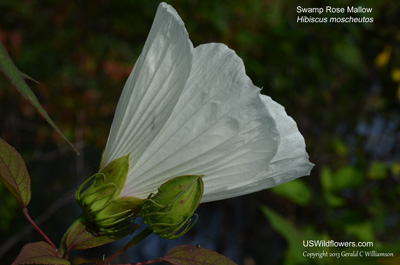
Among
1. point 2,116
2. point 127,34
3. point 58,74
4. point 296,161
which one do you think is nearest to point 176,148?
point 296,161

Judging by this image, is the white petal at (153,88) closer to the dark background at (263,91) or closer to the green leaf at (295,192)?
the dark background at (263,91)

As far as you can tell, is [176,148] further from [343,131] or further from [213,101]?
[343,131]

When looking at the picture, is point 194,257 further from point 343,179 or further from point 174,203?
point 343,179

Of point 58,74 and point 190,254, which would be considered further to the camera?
point 58,74

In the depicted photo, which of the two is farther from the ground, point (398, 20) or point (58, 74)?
point (398, 20)

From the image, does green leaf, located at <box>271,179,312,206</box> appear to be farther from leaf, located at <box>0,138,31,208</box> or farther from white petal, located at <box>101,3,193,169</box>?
leaf, located at <box>0,138,31,208</box>

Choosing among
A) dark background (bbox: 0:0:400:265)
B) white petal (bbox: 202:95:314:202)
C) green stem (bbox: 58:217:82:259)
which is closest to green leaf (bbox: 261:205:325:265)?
dark background (bbox: 0:0:400:265)

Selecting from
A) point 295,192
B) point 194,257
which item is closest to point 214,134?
point 194,257
